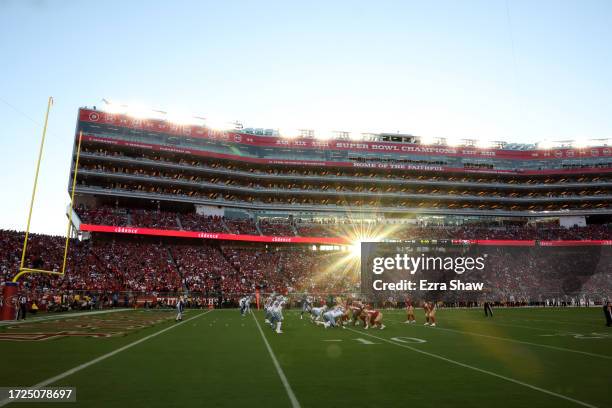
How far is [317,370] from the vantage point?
10.6 m

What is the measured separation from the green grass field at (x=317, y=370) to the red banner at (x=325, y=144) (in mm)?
48219

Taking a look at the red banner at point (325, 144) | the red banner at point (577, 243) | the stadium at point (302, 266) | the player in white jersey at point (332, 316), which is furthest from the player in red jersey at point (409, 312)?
the red banner at point (577, 243)

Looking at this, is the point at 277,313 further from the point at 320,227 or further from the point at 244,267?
the point at 320,227

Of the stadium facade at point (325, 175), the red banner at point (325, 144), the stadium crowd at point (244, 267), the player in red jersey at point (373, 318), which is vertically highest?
the red banner at point (325, 144)

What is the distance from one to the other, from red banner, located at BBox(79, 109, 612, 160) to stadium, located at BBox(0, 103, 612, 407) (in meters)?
0.23

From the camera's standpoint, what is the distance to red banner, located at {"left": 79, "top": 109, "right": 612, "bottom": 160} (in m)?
61.2

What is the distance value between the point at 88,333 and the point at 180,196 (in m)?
46.3

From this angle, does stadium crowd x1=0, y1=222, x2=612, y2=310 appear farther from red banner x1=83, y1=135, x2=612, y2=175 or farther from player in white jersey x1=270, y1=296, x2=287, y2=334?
player in white jersey x1=270, y1=296, x2=287, y2=334

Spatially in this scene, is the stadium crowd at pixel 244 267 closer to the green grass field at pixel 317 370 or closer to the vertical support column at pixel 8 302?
the vertical support column at pixel 8 302

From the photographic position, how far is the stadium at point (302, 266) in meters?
10.0

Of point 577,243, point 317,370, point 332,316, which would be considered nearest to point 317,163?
point 577,243

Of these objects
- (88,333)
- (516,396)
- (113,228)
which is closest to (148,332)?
(88,333)

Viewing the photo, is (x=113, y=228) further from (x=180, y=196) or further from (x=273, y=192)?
(x=273, y=192)

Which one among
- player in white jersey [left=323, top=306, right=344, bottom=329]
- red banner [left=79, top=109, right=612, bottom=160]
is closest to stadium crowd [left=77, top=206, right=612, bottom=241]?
red banner [left=79, top=109, right=612, bottom=160]
